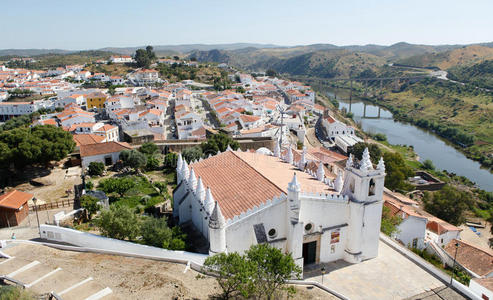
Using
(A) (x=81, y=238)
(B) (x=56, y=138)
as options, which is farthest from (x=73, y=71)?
(A) (x=81, y=238)

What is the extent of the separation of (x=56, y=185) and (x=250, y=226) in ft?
69.4

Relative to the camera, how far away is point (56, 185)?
30047 millimetres

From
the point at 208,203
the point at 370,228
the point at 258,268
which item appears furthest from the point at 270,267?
the point at 370,228

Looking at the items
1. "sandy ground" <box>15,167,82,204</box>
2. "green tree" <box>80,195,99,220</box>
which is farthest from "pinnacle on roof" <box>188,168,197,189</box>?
"sandy ground" <box>15,167,82,204</box>

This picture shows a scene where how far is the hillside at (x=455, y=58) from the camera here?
511 ft

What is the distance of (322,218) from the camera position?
18641 mm

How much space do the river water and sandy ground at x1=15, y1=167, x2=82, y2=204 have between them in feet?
194

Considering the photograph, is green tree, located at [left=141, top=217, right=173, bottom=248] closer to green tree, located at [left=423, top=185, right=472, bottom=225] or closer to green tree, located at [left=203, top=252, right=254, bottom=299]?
green tree, located at [left=203, top=252, right=254, bottom=299]

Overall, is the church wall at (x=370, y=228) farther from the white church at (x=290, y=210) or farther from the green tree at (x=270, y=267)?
the green tree at (x=270, y=267)

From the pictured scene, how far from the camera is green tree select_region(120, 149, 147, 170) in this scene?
3281cm

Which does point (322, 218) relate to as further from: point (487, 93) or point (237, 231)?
point (487, 93)

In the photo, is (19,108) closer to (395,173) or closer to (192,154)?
(192,154)

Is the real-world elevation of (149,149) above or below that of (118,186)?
above

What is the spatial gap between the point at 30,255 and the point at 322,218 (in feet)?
49.8
